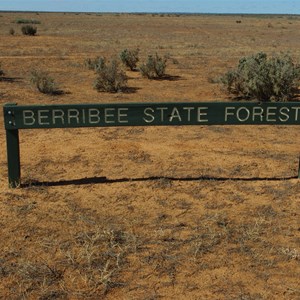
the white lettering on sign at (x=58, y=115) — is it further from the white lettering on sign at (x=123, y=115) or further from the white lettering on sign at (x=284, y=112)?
the white lettering on sign at (x=284, y=112)

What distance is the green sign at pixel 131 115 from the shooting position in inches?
220

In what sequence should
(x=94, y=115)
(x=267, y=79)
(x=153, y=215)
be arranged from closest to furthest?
(x=153, y=215) < (x=94, y=115) < (x=267, y=79)

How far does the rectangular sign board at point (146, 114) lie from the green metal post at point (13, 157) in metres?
0.13

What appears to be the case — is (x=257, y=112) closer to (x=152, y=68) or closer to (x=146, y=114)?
(x=146, y=114)

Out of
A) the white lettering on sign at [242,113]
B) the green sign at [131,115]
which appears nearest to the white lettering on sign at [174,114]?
the green sign at [131,115]

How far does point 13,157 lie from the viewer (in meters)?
5.72

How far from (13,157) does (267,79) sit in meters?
7.67

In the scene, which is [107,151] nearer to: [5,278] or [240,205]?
[240,205]

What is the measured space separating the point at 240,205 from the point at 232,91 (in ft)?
26.5

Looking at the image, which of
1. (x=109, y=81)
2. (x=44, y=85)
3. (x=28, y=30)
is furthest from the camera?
(x=28, y=30)

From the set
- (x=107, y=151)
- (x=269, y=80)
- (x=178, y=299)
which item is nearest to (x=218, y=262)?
(x=178, y=299)

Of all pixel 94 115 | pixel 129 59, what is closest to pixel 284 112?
pixel 94 115

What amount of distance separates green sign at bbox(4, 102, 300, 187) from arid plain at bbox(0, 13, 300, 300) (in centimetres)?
78

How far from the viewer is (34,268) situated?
13.1 feet
